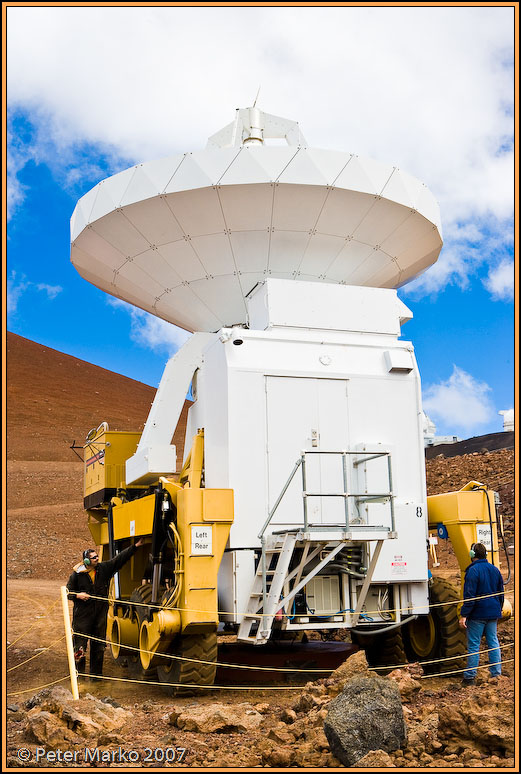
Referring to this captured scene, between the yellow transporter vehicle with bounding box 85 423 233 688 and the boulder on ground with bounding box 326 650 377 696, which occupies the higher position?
the yellow transporter vehicle with bounding box 85 423 233 688

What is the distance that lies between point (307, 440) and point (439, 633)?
9.31 ft

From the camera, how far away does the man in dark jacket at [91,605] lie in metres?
9.75

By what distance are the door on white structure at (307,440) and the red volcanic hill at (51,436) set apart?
1721 centimetres

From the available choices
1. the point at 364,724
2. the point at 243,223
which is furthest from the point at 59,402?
the point at 364,724

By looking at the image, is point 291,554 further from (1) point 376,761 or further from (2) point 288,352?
(1) point 376,761

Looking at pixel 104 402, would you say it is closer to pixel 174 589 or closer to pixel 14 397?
pixel 14 397

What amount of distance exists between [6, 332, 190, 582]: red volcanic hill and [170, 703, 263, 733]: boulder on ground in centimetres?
1926

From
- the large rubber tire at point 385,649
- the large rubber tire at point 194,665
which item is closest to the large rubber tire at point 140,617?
the large rubber tire at point 194,665

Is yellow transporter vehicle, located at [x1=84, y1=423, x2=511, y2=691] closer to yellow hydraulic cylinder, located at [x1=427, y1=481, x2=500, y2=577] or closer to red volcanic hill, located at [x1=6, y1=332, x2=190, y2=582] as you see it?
yellow hydraulic cylinder, located at [x1=427, y1=481, x2=500, y2=577]

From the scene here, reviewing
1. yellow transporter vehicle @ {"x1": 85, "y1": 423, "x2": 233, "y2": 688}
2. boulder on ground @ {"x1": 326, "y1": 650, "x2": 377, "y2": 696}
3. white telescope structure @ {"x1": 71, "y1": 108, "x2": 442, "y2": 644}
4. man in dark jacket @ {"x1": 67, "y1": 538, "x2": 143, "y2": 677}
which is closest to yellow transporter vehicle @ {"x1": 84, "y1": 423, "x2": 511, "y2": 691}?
yellow transporter vehicle @ {"x1": 85, "y1": 423, "x2": 233, "y2": 688}

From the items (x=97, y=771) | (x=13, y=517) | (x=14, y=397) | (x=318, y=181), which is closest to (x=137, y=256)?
(x=318, y=181)

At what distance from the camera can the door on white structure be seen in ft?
30.1

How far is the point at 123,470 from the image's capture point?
45.1 ft

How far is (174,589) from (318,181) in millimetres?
5272
